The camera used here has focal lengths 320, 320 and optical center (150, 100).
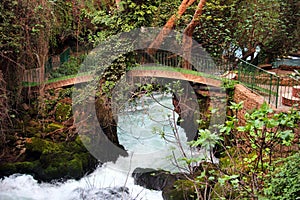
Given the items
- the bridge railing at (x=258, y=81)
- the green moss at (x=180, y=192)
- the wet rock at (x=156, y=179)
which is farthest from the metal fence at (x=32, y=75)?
the bridge railing at (x=258, y=81)

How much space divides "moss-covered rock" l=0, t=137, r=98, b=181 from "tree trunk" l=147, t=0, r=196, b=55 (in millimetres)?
3577

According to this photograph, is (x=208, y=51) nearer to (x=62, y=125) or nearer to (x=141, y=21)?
(x=141, y=21)

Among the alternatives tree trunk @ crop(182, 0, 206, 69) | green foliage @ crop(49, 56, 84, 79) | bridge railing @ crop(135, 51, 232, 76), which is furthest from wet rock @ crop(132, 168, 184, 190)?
green foliage @ crop(49, 56, 84, 79)

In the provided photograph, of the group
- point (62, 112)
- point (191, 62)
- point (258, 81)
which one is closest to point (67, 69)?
point (62, 112)

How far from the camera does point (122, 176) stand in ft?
25.5

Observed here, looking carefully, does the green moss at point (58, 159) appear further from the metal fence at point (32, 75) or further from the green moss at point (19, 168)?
the metal fence at point (32, 75)

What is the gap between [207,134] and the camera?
9.67ft

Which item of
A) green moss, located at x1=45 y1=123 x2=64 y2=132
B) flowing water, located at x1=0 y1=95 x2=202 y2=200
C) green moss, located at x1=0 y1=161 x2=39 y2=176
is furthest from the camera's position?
green moss, located at x1=45 y1=123 x2=64 y2=132

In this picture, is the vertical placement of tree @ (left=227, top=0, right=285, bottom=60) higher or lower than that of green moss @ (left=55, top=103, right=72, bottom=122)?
higher

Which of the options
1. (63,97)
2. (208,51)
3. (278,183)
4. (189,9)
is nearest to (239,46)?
(208,51)

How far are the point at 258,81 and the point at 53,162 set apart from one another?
5179 millimetres

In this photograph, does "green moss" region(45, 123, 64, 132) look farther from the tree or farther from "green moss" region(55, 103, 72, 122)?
the tree

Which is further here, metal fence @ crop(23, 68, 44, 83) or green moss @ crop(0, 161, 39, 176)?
metal fence @ crop(23, 68, 44, 83)

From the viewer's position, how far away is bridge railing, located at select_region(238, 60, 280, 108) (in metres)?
7.05
